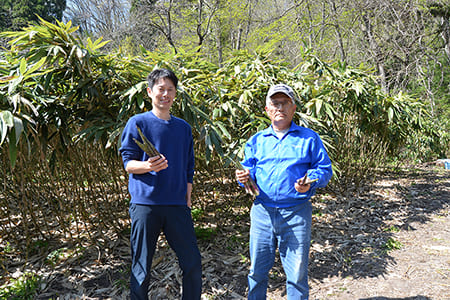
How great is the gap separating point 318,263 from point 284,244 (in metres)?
1.07

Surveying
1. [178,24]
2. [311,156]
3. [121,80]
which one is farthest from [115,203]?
[178,24]

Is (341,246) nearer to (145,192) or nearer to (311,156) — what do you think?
(311,156)

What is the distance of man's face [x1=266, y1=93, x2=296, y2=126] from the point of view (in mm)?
1506

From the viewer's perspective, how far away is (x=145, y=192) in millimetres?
1413

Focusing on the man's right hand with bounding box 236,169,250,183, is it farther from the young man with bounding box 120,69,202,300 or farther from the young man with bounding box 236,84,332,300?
the young man with bounding box 120,69,202,300

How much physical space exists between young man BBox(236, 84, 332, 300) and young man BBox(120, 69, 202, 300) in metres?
0.30

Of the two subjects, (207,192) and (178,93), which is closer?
(178,93)

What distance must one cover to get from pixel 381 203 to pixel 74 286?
3.21m

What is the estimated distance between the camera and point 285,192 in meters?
1.46

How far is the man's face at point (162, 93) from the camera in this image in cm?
145

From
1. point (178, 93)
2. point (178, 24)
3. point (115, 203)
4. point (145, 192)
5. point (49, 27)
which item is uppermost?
point (178, 24)

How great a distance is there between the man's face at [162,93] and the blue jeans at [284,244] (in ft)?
2.20

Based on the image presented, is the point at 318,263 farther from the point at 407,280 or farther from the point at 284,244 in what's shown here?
the point at 284,244

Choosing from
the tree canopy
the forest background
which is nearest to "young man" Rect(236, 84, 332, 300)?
the forest background
